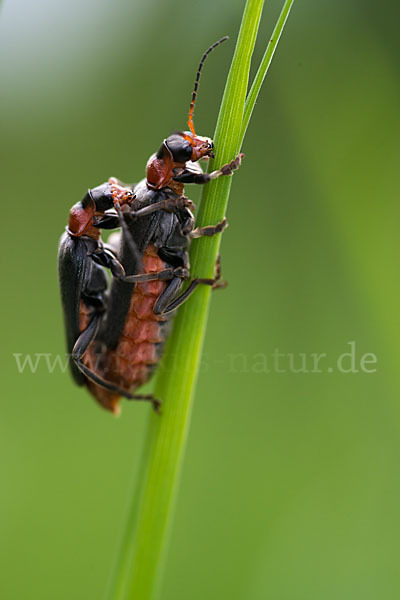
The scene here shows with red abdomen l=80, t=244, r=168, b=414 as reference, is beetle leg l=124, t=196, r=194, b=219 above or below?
above

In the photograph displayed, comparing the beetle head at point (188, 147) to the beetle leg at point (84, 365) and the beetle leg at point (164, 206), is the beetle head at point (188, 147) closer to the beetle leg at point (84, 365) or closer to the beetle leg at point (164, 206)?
the beetle leg at point (164, 206)

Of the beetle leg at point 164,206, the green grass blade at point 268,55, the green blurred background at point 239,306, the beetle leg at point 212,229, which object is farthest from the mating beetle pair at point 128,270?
the green grass blade at point 268,55

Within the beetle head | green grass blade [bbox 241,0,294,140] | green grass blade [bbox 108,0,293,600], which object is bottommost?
green grass blade [bbox 108,0,293,600]

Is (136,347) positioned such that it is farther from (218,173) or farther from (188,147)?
(218,173)

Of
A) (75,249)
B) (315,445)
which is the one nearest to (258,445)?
(315,445)

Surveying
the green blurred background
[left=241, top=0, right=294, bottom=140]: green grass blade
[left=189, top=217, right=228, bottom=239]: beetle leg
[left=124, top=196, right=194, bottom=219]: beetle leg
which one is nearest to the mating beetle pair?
[left=124, top=196, right=194, bottom=219]: beetle leg

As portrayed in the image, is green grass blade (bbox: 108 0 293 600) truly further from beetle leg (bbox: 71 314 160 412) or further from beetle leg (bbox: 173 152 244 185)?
beetle leg (bbox: 71 314 160 412)

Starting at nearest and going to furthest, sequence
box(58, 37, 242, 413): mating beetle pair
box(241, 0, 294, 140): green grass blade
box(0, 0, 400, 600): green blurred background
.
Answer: box(241, 0, 294, 140): green grass blade → box(58, 37, 242, 413): mating beetle pair → box(0, 0, 400, 600): green blurred background
